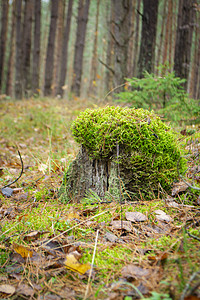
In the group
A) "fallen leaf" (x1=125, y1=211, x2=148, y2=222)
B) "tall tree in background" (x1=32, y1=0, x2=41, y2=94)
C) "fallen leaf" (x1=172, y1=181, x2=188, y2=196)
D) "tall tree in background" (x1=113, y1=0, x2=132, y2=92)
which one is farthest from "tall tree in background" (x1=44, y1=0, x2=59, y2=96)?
"fallen leaf" (x1=125, y1=211, x2=148, y2=222)

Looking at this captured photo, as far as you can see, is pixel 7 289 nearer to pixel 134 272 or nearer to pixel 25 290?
pixel 25 290

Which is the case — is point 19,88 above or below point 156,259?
above

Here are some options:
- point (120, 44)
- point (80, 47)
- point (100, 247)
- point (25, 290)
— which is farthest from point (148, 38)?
point (80, 47)

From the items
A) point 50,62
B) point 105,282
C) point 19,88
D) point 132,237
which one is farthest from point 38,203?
point 19,88

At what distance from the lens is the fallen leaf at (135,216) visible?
1831 millimetres

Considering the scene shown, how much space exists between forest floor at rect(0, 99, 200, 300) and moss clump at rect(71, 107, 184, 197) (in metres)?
0.21

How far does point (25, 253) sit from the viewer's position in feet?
5.25

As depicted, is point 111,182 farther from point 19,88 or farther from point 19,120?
point 19,88

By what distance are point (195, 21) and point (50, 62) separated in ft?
26.1

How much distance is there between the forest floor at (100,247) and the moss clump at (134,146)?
0.21 m

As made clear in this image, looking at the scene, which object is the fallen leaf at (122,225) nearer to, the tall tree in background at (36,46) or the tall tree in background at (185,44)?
the tall tree in background at (185,44)

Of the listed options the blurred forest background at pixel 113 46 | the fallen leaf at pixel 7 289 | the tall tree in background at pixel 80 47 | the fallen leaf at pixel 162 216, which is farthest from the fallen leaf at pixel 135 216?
the tall tree in background at pixel 80 47

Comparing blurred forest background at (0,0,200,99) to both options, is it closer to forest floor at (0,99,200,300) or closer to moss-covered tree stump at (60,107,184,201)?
moss-covered tree stump at (60,107,184,201)

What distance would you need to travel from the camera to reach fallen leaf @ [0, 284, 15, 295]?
1.36m
